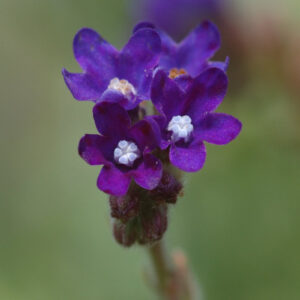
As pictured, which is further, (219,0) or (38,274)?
(219,0)

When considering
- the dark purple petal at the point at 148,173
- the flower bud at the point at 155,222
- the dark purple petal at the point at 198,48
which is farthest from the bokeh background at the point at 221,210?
the dark purple petal at the point at 148,173

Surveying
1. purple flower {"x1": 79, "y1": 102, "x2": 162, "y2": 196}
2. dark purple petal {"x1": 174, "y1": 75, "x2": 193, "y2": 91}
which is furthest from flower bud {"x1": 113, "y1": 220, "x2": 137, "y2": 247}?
dark purple petal {"x1": 174, "y1": 75, "x2": 193, "y2": 91}

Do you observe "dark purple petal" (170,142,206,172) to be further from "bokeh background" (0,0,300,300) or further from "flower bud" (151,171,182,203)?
"bokeh background" (0,0,300,300)

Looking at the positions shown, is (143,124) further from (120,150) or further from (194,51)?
(194,51)

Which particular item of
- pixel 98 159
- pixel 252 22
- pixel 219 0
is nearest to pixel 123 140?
pixel 98 159

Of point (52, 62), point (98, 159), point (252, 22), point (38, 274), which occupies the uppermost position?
point (52, 62)

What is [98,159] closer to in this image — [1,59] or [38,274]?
[38,274]
